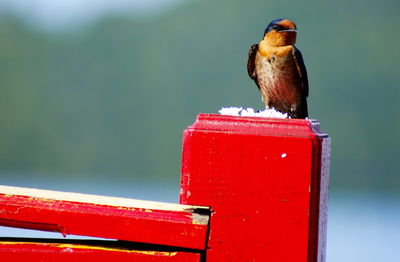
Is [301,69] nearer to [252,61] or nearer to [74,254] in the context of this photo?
[252,61]

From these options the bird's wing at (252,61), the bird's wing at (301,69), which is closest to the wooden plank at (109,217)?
the bird's wing at (301,69)

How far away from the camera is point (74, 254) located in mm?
1708

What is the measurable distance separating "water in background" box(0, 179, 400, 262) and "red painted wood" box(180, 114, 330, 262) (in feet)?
32.4

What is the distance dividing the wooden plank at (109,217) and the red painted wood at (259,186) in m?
0.03

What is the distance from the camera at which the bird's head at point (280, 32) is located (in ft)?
10.2

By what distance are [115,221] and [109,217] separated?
1 centimetres

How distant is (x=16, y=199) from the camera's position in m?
1.74

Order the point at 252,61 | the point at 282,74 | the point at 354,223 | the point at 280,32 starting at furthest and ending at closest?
the point at 354,223
the point at 252,61
the point at 282,74
the point at 280,32

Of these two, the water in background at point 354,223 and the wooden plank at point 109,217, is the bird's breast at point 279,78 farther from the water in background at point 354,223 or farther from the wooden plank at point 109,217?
the water in background at point 354,223

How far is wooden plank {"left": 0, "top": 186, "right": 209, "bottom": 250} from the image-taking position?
5.51 ft

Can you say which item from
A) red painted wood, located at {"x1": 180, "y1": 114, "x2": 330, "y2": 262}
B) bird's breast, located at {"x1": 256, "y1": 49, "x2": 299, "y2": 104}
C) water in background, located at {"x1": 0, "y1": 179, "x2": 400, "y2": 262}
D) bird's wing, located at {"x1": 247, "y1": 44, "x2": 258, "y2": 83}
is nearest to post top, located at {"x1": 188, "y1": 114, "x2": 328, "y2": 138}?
red painted wood, located at {"x1": 180, "y1": 114, "x2": 330, "y2": 262}

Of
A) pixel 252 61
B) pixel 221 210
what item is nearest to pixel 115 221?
pixel 221 210

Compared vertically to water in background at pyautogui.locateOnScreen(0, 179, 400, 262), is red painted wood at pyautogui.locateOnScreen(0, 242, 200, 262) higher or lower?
higher

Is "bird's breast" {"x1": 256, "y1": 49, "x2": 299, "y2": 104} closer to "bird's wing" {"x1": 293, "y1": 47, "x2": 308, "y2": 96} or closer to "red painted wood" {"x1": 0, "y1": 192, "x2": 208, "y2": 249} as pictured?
"bird's wing" {"x1": 293, "y1": 47, "x2": 308, "y2": 96}
